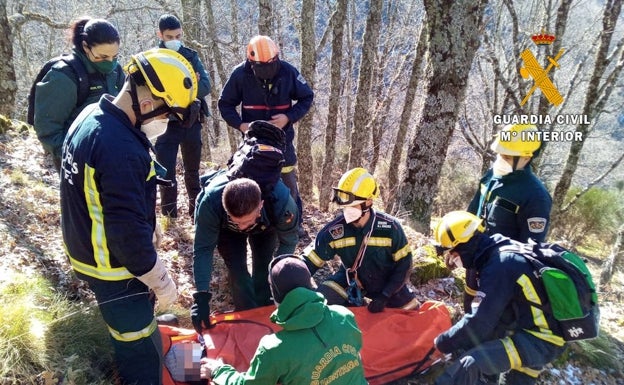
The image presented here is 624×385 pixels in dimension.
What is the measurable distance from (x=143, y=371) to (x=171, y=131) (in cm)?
312

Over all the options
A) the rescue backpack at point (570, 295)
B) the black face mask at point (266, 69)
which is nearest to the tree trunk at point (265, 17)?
the black face mask at point (266, 69)

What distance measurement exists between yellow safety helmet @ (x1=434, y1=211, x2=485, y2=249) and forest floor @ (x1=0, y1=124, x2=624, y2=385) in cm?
125

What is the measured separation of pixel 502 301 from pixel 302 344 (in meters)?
1.77

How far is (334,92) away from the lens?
10453 mm

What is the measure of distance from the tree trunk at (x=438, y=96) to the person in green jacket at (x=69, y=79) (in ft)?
13.8

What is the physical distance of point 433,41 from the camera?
584 centimetres

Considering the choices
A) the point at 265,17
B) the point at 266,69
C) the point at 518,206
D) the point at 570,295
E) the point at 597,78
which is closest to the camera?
the point at 570,295

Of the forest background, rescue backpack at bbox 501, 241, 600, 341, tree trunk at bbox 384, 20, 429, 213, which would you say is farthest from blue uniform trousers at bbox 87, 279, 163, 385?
tree trunk at bbox 384, 20, 429, 213

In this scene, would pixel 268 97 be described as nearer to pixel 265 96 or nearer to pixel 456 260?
pixel 265 96

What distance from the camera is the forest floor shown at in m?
3.92

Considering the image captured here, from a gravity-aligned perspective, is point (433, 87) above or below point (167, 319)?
above

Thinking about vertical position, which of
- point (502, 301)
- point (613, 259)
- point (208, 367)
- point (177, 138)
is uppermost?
point (177, 138)

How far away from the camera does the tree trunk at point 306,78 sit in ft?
28.0

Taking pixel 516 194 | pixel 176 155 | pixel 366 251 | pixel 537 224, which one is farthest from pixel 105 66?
pixel 537 224
